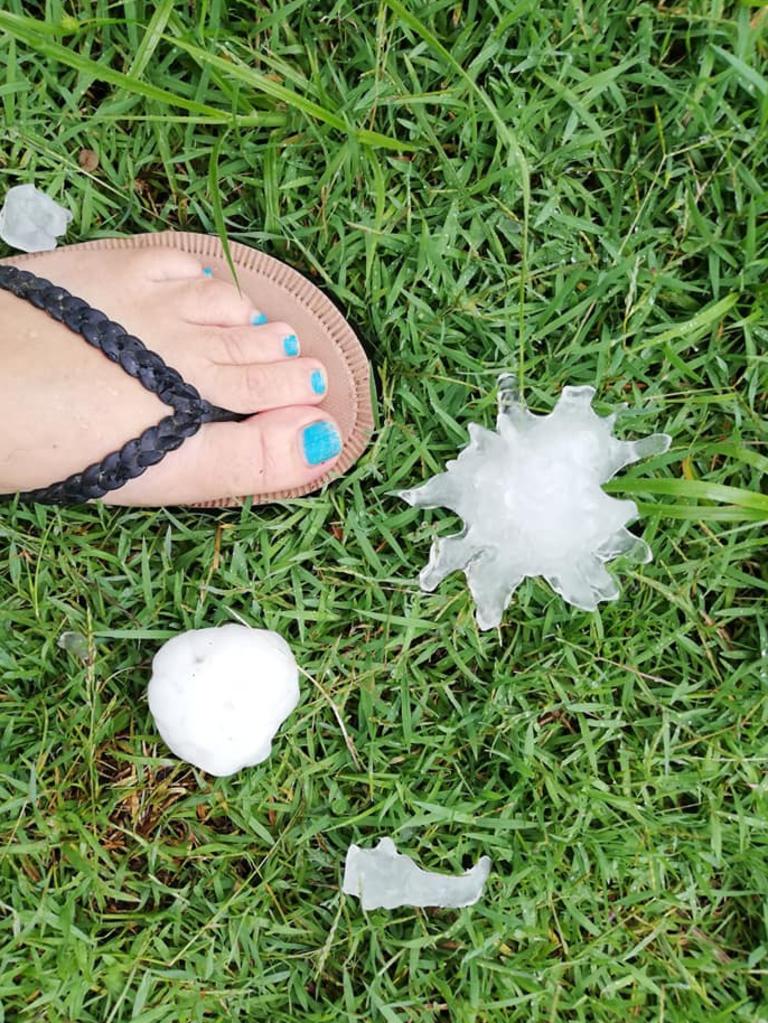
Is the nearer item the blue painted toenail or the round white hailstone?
the round white hailstone

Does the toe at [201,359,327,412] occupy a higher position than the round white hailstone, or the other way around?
the toe at [201,359,327,412]

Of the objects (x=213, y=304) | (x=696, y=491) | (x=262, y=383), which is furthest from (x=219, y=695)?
(x=696, y=491)

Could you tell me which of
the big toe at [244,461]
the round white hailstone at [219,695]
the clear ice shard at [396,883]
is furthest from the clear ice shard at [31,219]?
the clear ice shard at [396,883]

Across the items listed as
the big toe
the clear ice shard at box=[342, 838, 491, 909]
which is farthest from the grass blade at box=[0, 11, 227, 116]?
the clear ice shard at box=[342, 838, 491, 909]

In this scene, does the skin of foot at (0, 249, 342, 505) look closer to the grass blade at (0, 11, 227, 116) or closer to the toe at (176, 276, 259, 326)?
the toe at (176, 276, 259, 326)

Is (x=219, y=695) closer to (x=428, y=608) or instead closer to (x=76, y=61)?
(x=428, y=608)

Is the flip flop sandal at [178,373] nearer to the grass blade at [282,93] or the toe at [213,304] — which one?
the toe at [213,304]
